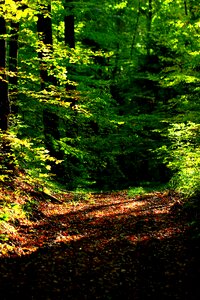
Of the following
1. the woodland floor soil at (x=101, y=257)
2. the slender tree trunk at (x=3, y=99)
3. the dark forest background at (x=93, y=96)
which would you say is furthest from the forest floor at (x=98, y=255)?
the slender tree trunk at (x=3, y=99)

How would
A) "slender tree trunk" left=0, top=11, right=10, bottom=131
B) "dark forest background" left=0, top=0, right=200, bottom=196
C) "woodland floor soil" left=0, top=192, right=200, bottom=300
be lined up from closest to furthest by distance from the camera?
"woodland floor soil" left=0, top=192, right=200, bottom=300 → "slender tree trunk" left=0, top=11, right=10, bottom=131 → "dark forest background" left=0, top=0, right=200, bottom=196

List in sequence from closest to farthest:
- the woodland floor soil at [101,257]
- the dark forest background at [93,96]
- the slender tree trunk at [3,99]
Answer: the woodland floor soil at [101,257] → the slender tree trunk at [3,99] → the dark forest background at [93,96]

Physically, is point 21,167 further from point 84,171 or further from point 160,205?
point 84,171

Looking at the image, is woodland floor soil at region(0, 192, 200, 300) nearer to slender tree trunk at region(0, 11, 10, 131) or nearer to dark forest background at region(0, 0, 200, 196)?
dark forest background at region(0, 0, 200, 196)

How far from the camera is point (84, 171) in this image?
1848 cm

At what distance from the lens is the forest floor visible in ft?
18.2

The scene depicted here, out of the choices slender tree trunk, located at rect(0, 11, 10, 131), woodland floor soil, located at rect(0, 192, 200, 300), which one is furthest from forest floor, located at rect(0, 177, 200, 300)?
slender tree trunk, located at rect(0, 11, 10, 131)

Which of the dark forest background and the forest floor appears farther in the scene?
the dark forest background

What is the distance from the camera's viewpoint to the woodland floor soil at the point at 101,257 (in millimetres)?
5539

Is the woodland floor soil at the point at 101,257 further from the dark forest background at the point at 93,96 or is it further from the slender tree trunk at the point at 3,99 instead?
the slender tree trunk at the point at 3,99

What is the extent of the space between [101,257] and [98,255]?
126 mm

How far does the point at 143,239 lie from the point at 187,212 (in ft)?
6.80

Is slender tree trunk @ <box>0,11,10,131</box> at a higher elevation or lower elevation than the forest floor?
higher

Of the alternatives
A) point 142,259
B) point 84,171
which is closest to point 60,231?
point 142,259
